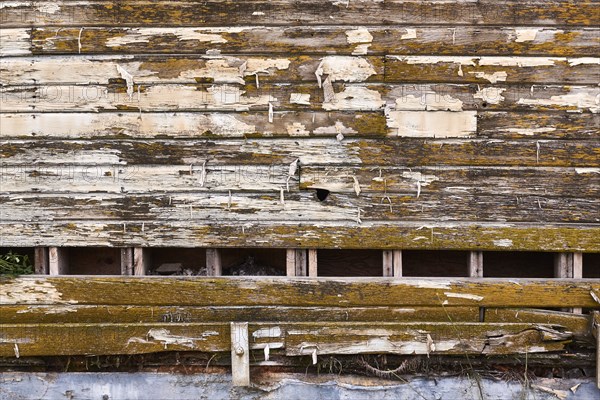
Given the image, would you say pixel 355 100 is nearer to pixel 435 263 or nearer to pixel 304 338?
pixel 435 263

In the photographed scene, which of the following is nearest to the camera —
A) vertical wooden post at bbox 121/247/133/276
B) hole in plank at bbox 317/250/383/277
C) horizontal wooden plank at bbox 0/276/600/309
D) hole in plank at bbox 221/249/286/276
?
horizontal wooden plank at bbox 0/276/600/309

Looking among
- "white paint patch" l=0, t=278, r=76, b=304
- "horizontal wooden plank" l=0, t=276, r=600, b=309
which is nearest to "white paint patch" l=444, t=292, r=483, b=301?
"horizontal wooden plank" l=0, t=276, r=600, b=309

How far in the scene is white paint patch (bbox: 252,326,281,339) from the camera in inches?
126

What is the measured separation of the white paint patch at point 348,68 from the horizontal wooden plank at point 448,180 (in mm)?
580

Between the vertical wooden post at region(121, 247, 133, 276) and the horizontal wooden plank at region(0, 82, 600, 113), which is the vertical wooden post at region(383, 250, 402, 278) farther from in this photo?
the vertical wooden post at region(121, 247, 133, 276)

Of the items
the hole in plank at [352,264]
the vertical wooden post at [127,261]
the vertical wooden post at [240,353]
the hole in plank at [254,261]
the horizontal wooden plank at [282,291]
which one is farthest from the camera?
the hole in plank at [352,264]

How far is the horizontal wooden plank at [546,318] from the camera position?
3219 millimetres

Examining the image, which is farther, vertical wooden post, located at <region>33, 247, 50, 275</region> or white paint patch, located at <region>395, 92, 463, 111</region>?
A: vertical wooden post, located at <region>33, 247, 50, 275</region>

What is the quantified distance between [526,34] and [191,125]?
2.20 meters

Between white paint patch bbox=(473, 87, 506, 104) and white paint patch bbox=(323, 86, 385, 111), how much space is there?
0.62 meters

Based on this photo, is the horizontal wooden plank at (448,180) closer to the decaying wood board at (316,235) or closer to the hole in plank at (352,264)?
the decaying wood board at (316,235)

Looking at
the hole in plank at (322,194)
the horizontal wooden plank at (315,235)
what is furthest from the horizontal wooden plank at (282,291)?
the hole in plank at (322,194)

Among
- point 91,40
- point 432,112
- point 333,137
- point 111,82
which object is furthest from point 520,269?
point 91,40

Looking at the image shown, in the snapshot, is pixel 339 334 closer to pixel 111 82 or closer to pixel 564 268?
pixel 564 268
